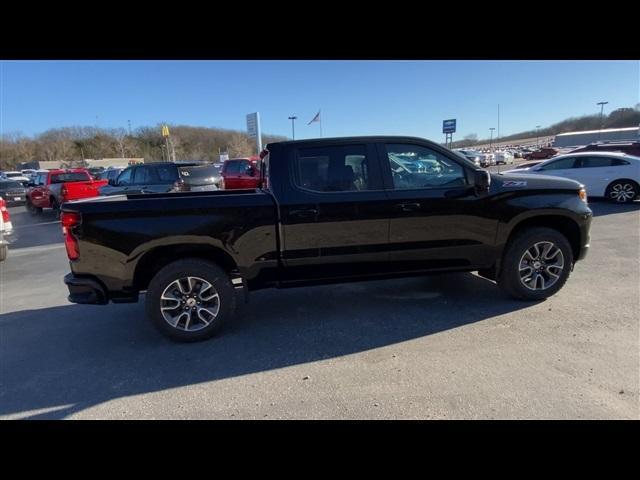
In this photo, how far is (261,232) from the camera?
146 inches

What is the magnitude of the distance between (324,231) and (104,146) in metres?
88.5

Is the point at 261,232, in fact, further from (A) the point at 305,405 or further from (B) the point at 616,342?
(B) the point at 616,342

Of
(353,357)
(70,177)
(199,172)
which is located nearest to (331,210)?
(353,357)

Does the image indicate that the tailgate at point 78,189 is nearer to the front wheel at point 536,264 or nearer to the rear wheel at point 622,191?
the front wheel at point 536,264

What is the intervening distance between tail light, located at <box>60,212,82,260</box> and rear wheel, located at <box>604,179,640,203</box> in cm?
1348

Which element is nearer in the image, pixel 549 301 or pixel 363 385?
pixel 363 385

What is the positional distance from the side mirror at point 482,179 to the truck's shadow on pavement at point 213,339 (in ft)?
4.63

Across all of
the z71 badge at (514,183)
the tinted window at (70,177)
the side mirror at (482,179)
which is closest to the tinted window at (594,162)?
the z71 badge at (514,183)

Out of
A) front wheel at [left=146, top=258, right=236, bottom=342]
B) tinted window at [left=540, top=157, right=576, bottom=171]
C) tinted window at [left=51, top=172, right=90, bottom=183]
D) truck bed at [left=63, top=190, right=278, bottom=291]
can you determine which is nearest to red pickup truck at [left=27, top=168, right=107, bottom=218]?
tinted window at [left=51, top=172, right=90, bottom=183]

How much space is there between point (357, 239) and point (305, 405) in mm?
1808

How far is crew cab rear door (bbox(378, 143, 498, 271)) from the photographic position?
394 centimetres

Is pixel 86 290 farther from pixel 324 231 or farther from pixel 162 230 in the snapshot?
pixel 324 231

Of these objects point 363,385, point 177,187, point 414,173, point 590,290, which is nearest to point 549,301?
point 590,290
